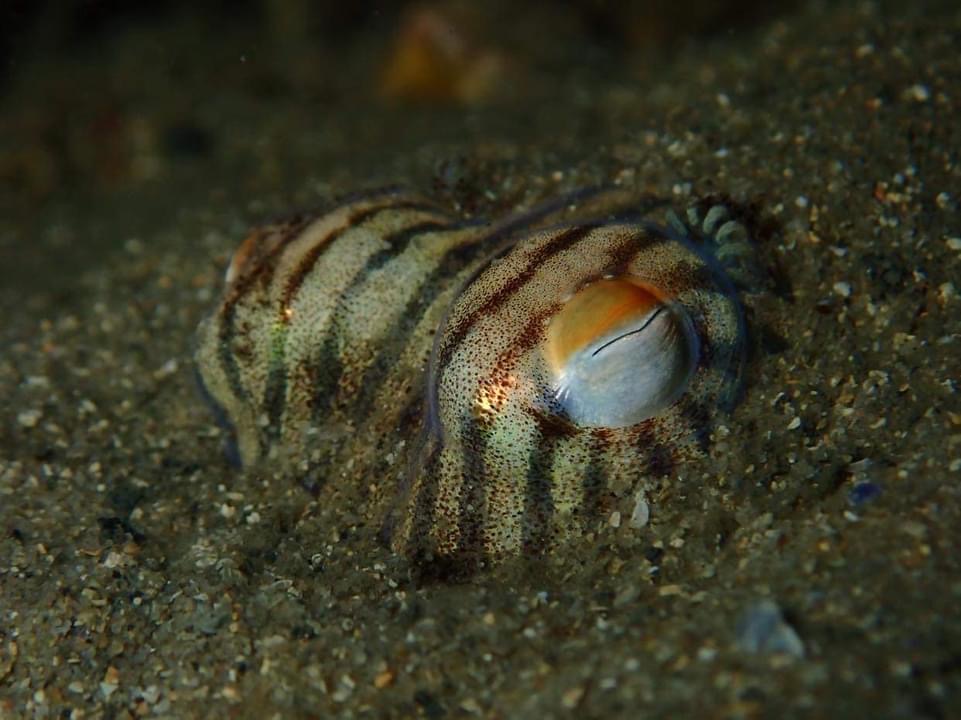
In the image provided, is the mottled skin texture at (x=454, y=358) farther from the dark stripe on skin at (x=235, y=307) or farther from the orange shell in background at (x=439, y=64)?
the orange shell in background at (x=439, y=64)

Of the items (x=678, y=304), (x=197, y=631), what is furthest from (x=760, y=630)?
(x=197, y=631)

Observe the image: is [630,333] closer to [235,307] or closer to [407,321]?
[407,321]

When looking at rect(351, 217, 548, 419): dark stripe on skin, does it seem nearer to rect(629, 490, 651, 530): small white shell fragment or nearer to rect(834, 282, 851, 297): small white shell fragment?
rect(629, 490, 651, 530): small white shell fragment

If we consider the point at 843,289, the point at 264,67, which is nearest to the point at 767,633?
the point at 843,289

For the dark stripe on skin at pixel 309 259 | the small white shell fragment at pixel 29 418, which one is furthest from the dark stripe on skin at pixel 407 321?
the small white shell fragment at pixel 29 418

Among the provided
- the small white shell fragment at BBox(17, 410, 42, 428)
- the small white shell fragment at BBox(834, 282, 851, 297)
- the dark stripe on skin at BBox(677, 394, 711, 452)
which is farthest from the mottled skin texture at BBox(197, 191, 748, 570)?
the small white shell fragment at BBox(17, 410, 42, 428)

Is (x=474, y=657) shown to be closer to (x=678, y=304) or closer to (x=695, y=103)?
(x=678, y=304)

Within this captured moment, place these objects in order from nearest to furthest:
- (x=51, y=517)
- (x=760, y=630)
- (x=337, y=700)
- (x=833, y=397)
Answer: (x=760, y=630) < (x=337, y=700) < (x=833, y=397) < (x=51, y=517)
